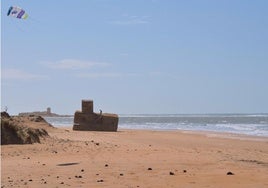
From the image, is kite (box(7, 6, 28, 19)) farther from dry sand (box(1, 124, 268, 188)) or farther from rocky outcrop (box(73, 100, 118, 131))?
rocky outcrop (box(73, 100, 118, 131))

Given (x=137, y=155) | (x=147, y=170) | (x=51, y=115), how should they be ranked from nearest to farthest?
(x=147, y=170) < (x=137, y=155) < (x=51, y=115)

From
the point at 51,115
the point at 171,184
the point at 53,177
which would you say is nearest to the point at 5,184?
the point at 53,177

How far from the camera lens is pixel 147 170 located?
31.9 ft

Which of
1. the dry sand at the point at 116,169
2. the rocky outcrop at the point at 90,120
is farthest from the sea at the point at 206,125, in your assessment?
the dry sand at the point at 116,169

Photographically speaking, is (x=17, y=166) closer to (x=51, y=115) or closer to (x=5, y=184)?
(x=5, y=184)

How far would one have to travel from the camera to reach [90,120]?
95.3 ft

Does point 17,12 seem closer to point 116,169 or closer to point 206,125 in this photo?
point 116,169

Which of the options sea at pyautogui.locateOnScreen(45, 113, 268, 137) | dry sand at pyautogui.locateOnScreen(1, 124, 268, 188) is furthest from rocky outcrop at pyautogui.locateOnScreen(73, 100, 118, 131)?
dry sand at pyautogui.locateOnScreen(1, 124, 268, 188)

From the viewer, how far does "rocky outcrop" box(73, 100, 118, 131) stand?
94.9ft

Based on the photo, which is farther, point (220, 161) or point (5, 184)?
point (220, 161)

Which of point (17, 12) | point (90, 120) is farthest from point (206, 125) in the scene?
point (17, 12)

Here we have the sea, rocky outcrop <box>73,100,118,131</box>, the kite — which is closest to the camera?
the kite

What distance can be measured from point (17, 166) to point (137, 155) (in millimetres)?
3415

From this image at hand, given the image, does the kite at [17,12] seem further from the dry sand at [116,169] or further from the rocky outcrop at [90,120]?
the rocky outcrop at [90,120]
